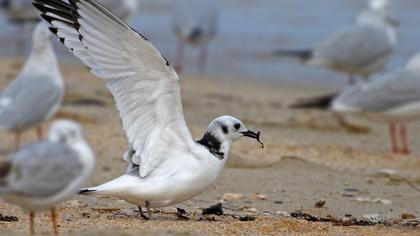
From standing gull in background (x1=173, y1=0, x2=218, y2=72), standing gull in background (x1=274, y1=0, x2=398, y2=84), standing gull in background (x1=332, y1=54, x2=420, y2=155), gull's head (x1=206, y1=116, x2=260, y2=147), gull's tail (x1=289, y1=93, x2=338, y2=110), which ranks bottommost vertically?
gull's head (x1=206, y1=116, x2=260, y2=147)

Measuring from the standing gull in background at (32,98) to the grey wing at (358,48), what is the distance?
539 centimetres

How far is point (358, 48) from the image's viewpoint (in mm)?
13242

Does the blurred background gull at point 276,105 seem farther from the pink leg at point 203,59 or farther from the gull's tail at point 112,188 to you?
the gull's tail at point 112,188

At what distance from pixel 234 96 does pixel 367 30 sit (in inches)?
81.7

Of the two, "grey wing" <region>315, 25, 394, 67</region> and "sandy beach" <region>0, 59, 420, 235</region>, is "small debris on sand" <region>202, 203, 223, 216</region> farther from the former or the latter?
"grey wing" <region>315, 25, 394, 67</region>

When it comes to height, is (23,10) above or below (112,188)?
above

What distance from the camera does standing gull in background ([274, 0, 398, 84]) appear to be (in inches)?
520

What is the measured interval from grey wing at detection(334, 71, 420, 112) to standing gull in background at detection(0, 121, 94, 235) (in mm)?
5899

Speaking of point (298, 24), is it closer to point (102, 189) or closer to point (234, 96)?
point (234, 96)

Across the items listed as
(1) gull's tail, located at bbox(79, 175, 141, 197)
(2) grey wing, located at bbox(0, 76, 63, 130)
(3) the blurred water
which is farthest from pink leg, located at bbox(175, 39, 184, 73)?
(1) gull's tail, located at bbox(79, 175, 141, 197)

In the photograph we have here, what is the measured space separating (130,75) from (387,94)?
15.3ft

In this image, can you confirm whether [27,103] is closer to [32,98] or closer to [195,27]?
[32,98]

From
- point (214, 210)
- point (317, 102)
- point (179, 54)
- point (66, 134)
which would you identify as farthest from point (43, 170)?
point (179, 54)

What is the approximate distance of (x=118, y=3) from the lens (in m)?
15.3
